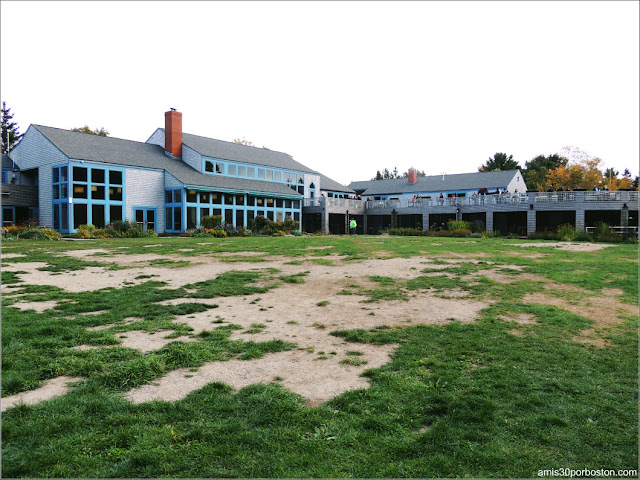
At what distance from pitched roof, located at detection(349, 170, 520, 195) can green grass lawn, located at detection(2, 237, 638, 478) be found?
161 feet

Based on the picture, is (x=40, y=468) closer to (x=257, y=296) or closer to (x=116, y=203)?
(x=257, y=296)

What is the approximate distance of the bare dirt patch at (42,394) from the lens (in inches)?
162

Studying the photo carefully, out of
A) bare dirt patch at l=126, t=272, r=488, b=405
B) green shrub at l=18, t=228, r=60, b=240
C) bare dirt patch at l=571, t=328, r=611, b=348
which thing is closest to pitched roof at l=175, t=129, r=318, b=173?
green shrub at l=18, t=228, r=60, b=240

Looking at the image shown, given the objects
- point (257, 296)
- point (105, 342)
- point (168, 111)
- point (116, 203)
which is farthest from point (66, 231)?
point (105, 342)

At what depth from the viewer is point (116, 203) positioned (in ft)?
106

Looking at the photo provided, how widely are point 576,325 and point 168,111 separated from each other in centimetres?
Result: 3892

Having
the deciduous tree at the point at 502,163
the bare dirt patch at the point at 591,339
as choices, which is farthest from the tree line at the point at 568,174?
the bare dirt patch at the point at 591,339

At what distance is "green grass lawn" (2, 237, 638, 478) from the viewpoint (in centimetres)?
324

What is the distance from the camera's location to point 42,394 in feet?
14.1

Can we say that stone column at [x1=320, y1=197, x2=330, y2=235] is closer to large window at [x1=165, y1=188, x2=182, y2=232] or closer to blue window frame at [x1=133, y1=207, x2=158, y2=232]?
large window at [x1=165, y1=188, x2=182, y2=232]

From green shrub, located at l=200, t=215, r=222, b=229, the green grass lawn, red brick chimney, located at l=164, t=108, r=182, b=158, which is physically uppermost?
red brick chimney, located at l=164, t=108, r=182, b=158

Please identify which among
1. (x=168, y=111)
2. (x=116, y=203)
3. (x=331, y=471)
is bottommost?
(x=331, y=471)

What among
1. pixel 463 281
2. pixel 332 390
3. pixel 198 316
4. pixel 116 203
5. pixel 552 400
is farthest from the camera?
pixel 116 203

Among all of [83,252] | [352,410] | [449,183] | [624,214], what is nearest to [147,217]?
[83,252]
